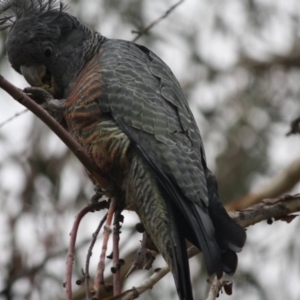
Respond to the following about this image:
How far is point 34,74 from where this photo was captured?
14.8 feet

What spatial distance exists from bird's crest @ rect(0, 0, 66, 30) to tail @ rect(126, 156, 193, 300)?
150 cm

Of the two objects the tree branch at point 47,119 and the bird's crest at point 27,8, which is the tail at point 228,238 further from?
the bird's crest at point 27,8

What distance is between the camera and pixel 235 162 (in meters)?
7.33

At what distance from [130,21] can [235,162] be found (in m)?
2.00

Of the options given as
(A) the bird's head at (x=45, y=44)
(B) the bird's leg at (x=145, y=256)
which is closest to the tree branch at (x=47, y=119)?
(B) the bird's leg at (x=145, y=256)

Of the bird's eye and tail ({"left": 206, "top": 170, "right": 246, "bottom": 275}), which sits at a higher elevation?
the bird's eye

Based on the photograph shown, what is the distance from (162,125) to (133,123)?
0.54 feet

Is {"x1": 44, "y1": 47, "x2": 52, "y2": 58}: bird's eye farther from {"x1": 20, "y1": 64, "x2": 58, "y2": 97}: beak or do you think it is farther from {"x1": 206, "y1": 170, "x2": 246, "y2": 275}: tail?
{"x1": 206, "y1": 170, "x2": 246, "y2": 275}: tail

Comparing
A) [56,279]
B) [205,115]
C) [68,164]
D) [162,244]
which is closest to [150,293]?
[56,279]

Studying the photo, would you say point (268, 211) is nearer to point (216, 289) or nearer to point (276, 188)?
point (216, 289)

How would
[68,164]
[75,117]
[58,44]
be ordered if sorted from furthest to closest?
1. [68,164]
2. [58,44]
3. [75,117]

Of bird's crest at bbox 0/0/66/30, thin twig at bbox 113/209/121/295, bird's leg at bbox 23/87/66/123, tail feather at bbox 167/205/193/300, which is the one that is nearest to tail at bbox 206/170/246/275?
tail feather at bbox 167/205/193/300

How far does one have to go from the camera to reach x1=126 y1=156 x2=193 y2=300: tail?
319cm

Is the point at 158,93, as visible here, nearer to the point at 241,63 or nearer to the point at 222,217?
the point at 222,217
